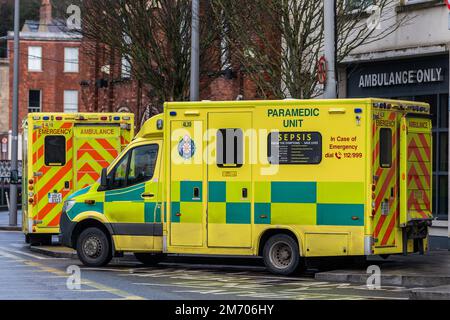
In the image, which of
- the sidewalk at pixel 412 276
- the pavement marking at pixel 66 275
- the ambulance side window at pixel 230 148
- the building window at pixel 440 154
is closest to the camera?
the pavement marking at pixel 66 275

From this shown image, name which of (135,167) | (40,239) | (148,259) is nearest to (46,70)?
(40,239)

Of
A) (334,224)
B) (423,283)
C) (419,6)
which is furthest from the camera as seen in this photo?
(419,6)

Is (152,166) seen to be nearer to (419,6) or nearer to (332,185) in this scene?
(332,185)

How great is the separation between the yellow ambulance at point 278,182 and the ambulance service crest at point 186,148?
0.7 inches

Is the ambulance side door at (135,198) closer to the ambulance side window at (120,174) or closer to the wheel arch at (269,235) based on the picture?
the ambulance side window at (120,174)

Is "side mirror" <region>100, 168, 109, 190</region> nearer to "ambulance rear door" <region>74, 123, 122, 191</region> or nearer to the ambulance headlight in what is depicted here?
the ambulance headlight

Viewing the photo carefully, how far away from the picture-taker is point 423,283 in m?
16.5

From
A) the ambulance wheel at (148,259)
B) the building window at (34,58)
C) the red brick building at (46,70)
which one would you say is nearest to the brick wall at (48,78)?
the red brick building at (46,70)

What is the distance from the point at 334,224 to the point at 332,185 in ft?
2.00

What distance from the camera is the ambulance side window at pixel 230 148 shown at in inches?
719

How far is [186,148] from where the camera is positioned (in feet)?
61.4

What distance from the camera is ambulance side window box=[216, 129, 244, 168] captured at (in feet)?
59.9

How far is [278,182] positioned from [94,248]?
3702mm
